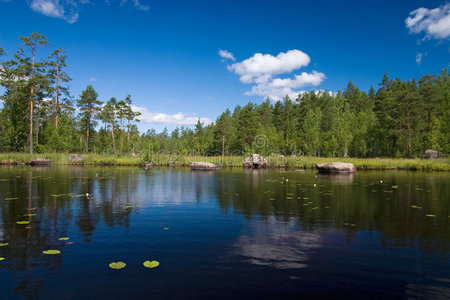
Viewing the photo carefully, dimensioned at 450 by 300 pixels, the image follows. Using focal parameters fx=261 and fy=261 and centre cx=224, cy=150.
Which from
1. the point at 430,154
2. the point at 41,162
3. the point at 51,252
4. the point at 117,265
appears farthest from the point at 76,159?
the point at 430,154

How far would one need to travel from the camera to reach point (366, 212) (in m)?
10.8

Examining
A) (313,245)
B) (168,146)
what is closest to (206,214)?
(313,245)

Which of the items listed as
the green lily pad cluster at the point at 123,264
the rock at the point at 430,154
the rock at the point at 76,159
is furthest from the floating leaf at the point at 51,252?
the rock at the point at 430,154

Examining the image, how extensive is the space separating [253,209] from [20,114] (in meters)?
53.9

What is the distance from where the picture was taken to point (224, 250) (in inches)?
255

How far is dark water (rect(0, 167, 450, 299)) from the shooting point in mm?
4617

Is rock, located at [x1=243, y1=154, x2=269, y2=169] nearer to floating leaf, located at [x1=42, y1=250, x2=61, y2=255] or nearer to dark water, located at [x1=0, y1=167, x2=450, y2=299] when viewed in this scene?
dark water, located at [x1=0, y1=167, x2=450, y2=299]

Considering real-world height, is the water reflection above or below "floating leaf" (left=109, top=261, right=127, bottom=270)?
below

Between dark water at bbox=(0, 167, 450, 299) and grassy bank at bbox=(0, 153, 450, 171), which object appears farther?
grassy bank at bbox=(0, 153, 450, 171)

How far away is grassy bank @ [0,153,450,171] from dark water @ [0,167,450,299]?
32.2 m

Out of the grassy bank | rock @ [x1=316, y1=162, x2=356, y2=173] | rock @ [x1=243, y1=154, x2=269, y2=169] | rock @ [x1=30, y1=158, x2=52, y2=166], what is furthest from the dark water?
rock @ [x1=30, y1=158, x2=52, y2=166]

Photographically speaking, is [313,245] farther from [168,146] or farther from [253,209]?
[168,146]

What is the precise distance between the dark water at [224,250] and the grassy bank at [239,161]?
32.2 m

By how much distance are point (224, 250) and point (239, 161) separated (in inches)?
1615
